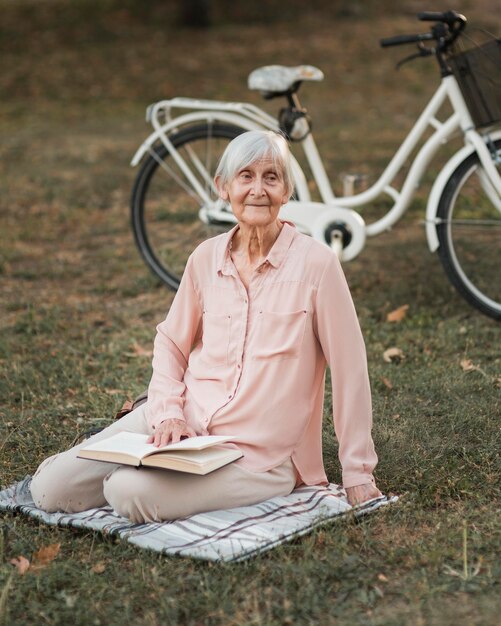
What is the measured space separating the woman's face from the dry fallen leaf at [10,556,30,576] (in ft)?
4.49

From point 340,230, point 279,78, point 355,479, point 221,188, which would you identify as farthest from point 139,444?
point 279,78

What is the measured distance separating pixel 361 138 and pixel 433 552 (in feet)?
27.6

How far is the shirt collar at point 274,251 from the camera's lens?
3.49 meters

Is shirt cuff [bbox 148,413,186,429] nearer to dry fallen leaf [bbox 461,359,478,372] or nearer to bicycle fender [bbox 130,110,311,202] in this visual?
dry fallen leaf [bbox 461,359,478,372]

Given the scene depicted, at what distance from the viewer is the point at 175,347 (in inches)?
148

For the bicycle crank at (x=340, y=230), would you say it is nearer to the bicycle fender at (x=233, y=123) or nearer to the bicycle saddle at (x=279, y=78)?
the bicycle fender at (x=233, y=123)

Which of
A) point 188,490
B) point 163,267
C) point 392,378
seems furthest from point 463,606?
point 163,267

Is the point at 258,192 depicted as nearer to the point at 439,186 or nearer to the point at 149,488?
the point at 149,488

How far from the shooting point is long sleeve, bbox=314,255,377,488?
3418 millimetres

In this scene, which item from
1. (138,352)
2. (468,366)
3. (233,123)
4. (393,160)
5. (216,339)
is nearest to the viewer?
(216,339)

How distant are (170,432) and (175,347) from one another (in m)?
0.44

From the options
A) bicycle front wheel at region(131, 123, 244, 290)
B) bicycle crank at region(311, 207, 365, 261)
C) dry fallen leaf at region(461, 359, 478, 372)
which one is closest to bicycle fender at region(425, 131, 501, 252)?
bicycle crank at region(311, 207, 365, 261)

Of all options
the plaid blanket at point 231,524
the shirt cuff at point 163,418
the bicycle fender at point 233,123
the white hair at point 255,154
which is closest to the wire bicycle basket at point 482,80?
the bicycle fender at point 233,123

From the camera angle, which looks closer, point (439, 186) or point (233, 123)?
point (439, 186)
